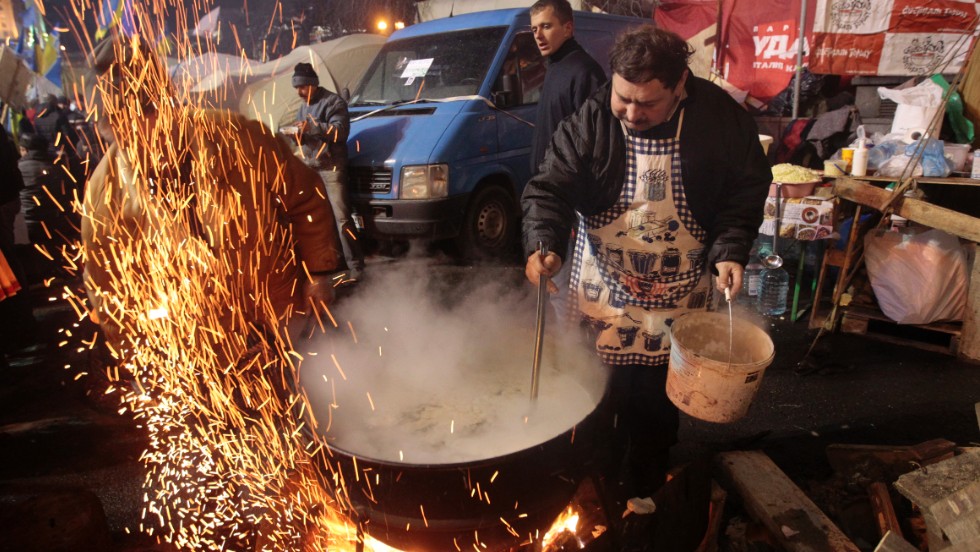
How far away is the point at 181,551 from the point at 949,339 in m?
5.84

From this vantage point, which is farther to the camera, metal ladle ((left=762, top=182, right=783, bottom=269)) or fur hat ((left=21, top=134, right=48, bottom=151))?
fur hat ((left=21, top=134, right=48, bottom=151))

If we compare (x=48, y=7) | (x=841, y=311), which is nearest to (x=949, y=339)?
(x=841, y=311)

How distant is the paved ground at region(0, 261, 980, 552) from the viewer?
3.58 metres

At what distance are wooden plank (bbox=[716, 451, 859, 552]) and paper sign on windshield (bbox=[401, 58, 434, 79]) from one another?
559 centimetres

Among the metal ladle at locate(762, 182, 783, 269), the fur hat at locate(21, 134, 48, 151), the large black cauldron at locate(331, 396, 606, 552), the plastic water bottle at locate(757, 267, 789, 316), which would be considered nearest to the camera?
the large black cauldron at locate(331, 396, 606, 552)

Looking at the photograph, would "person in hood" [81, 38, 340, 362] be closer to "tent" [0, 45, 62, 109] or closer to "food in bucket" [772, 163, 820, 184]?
"food in bucket" [772, 163, 820, 184]

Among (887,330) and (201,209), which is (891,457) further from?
(201,209)

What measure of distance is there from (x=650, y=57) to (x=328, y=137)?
4771 mm

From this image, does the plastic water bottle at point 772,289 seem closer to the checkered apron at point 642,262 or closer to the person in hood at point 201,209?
the checkered apron at point 642,262

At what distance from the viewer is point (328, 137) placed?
6262 millimetres

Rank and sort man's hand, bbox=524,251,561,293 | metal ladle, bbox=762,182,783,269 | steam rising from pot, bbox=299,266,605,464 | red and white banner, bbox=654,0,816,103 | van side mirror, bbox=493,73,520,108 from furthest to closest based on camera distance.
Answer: red and white banner, bbox=654,0,816,103, van side mirror, bbox=493,73,520,108, metal ladle, bbox=762,182,783,269, steam rising from pot, bbox=299,266,605,464, man's hand, bbox=524,251,561,293

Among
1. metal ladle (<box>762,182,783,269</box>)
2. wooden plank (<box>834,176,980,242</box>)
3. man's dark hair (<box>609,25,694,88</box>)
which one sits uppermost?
man's dark hair (<box>609,25,694,88</box>)

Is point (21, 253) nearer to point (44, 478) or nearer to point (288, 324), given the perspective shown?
point (44, 478)

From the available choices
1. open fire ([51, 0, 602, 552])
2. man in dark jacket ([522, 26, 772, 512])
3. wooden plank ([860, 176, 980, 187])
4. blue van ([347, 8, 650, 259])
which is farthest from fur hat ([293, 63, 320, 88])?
wooden plank ([860, 176, 980, 187])
